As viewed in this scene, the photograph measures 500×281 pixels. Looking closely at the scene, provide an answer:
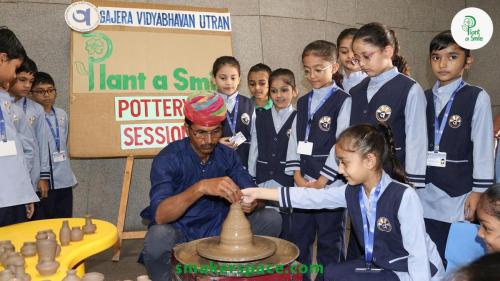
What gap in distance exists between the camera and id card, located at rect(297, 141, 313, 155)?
11.2 ft

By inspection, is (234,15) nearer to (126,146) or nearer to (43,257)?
(126,146)

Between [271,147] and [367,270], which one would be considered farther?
[271,147]

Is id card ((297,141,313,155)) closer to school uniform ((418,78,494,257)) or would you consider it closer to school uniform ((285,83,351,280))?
school uniform ((285,83,351,280))

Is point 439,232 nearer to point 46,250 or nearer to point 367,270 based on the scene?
point 367,270

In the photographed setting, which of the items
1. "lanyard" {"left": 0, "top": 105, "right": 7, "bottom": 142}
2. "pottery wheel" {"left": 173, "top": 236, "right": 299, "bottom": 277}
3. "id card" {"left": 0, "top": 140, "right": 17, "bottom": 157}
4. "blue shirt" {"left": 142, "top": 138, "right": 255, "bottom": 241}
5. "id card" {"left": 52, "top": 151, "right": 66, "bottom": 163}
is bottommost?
"pottery wheel" {"left": 173, "top": 236, "right": 299, "bottom": 277}

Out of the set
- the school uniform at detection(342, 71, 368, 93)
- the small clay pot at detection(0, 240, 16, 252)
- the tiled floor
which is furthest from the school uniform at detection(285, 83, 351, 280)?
the small clay pot at detection(0, 240, 16, 252)

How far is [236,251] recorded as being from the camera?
2248 mm

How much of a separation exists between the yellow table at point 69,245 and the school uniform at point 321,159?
142cm

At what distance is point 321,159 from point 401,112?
27.0 inches

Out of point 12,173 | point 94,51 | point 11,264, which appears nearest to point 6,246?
point 11,264

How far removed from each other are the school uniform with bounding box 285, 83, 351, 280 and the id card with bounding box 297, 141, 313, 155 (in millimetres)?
25

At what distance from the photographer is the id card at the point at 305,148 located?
3.42 meters

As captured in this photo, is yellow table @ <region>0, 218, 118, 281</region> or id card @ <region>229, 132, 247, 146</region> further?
id card @ <region>229, 132, 247, 146</region>

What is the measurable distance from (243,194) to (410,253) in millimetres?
951
